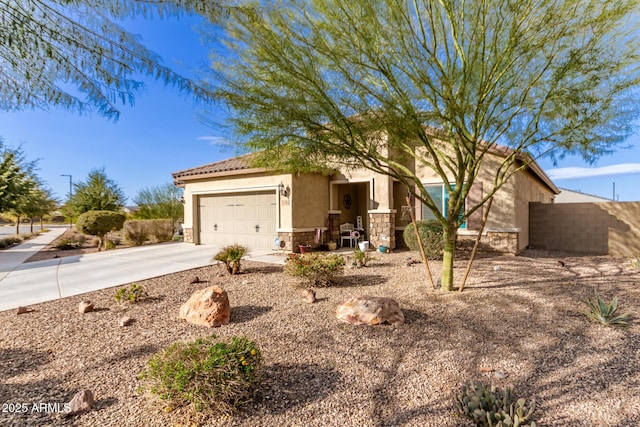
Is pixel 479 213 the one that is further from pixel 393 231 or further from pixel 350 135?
pixel 350 135

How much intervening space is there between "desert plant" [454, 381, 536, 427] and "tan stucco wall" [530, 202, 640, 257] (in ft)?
37.7

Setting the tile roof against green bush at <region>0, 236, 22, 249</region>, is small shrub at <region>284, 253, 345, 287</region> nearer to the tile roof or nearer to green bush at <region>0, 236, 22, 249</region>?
the tile roof

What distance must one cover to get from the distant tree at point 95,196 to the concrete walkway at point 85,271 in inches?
198

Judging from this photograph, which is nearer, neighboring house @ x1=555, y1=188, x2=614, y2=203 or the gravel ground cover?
the gravel ground cover

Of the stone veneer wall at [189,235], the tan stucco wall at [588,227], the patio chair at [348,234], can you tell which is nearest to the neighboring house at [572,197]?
the tan stucco wall at [588,227]

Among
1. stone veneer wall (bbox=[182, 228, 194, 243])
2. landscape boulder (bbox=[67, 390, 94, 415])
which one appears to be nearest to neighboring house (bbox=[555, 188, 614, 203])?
stone veneer wall (bbox=[182, 228, 194, 243])

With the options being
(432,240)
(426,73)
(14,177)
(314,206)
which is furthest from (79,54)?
(14,177)

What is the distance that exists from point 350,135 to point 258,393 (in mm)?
3977

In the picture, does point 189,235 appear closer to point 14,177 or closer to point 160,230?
point 160,230

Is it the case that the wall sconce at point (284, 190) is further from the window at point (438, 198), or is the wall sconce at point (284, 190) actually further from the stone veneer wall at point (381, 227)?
the window at point (438, 198)

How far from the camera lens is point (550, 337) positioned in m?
4.26

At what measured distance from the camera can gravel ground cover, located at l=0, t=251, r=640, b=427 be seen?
288 cm

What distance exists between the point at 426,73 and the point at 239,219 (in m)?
9.63

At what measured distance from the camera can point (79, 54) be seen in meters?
3.31
